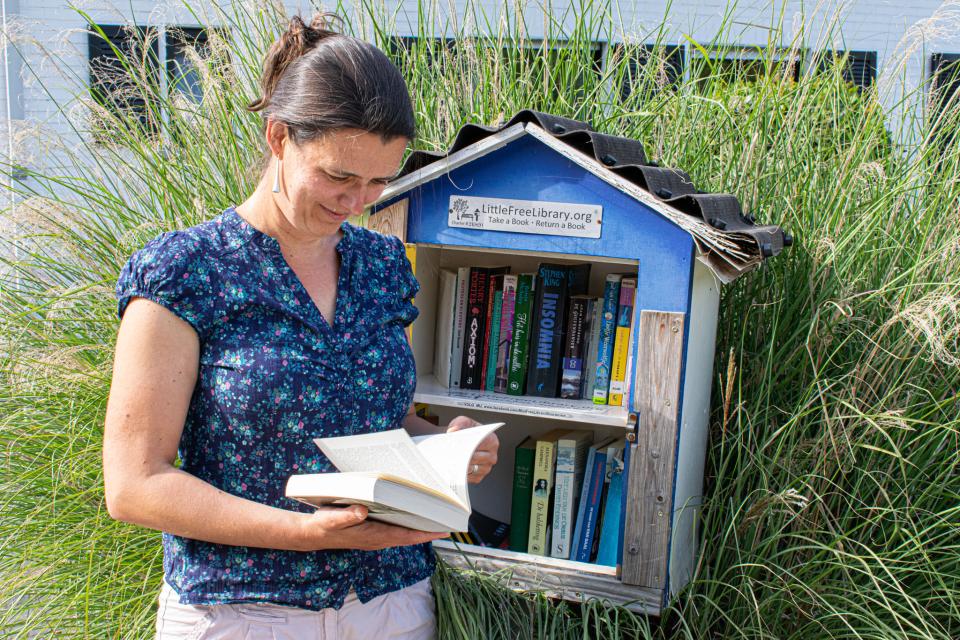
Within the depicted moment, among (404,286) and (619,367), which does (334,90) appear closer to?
(404,286)

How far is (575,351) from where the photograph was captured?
2916 millimetres

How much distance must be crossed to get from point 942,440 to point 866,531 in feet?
1.23

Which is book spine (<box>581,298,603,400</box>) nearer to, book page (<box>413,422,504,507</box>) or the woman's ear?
book page (<box>413,422,504,507</box>)

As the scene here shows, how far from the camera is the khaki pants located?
1636 millimetres

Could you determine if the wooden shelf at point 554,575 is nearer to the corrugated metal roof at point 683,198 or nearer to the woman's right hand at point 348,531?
the corrugated metal roof at point 683,198

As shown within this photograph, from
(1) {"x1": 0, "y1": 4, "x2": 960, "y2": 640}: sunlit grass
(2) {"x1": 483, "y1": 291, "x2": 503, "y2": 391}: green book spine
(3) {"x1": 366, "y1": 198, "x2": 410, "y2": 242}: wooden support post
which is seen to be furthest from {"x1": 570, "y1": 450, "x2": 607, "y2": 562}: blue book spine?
(3) {"x1": 366, "y1": 198, "x2": 410, "y2": 242}: wooden support post

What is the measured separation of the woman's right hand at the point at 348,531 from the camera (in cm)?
142

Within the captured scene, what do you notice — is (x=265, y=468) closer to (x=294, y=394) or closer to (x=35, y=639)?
(x=294, y=394)

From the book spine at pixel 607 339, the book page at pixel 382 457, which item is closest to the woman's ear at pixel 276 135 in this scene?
the book page at pixel 382 457

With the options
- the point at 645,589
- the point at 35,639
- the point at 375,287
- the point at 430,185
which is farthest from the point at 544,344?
the point at 35,639

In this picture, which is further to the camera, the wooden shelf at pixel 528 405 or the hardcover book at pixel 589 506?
the hardcover book at pixel 589 506

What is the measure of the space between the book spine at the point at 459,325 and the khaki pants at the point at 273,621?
1268 millimetres

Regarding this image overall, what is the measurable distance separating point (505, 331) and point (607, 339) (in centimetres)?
37

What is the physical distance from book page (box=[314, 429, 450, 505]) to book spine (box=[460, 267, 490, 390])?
1377mm
